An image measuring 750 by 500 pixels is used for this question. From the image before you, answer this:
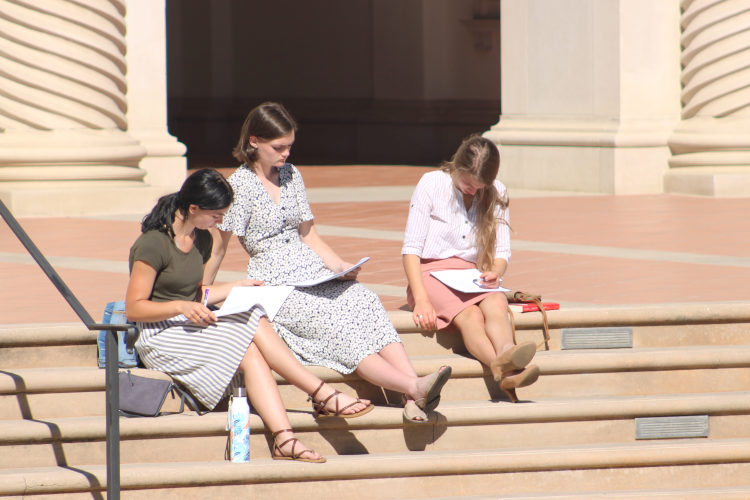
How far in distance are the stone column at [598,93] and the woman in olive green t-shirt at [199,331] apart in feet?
24.5

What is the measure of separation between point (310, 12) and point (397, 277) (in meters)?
14.5

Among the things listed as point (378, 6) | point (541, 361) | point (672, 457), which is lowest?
point (672, 457)

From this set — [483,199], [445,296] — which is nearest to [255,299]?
[445,296]

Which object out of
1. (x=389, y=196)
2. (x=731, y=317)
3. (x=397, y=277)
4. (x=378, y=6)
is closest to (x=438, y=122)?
(x=378, y=6)

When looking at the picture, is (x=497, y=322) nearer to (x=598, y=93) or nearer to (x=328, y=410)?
(x=328, y=410)

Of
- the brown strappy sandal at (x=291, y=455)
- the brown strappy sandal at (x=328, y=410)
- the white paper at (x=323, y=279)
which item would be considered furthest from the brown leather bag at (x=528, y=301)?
the brown strappy sandal at (x=291, y=455)

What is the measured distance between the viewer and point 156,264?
182 inches

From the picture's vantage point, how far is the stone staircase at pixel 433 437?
14.7 ft

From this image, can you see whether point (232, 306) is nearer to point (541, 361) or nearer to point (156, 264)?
point (156, 264)

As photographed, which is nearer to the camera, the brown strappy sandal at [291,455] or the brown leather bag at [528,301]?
the brown strappy sandal at [291,455]

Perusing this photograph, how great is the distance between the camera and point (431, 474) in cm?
463

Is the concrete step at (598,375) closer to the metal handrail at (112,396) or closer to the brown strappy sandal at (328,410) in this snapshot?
A: the brown strappy sandal at (328,410)

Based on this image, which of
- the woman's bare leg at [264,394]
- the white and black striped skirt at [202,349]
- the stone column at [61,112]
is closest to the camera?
the woman's bare leg at [264,394]

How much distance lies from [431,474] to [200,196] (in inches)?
59.9
